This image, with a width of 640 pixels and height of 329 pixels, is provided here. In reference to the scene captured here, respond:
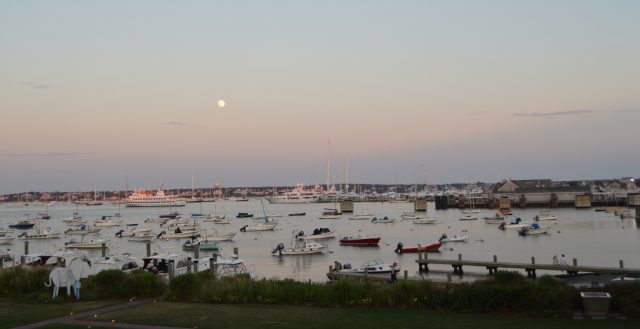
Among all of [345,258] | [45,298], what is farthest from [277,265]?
[45,298]

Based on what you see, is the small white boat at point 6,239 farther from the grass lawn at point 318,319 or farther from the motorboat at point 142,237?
the grass lawn at point 318,319

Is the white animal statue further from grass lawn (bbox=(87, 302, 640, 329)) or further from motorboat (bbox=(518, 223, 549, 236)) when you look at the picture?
motorboat (bbox=(518, 223, 549, 236))

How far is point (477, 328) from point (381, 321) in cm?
246

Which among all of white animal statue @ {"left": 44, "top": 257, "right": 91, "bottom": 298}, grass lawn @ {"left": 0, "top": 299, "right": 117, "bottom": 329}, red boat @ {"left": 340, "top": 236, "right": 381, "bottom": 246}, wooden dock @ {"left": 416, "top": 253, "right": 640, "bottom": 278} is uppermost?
white animal statue @ {"left": 44, "top": 257, "right": 91, "bottom": 298}

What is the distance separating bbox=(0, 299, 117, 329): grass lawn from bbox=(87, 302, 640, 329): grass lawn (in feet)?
5.48

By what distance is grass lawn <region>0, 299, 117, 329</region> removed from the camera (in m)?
16.6

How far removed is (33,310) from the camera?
18.4 metres

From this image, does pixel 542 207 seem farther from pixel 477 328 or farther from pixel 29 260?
pixel 477 328

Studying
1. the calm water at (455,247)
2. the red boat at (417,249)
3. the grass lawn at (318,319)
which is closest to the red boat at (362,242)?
the calm water at (455,247)

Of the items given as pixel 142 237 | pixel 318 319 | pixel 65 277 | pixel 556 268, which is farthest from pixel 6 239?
pixel 318 319

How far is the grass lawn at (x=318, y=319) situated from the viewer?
1505 centimetres

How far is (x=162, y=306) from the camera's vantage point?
747 inches

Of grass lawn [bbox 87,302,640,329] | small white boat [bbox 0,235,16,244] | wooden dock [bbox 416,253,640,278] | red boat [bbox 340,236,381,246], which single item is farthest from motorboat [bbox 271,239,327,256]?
small white boat [bbox 0,235,16,244]

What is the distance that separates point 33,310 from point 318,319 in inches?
353
